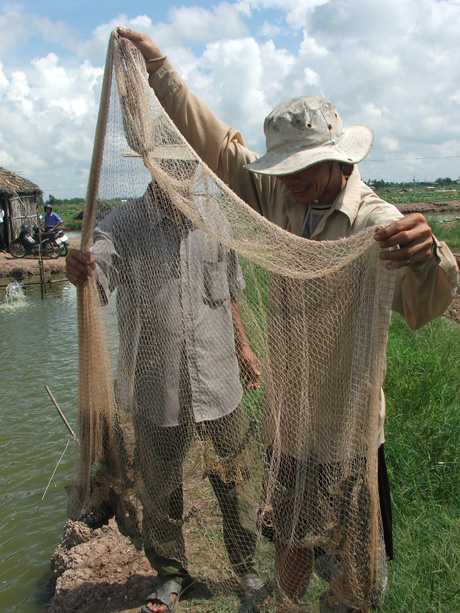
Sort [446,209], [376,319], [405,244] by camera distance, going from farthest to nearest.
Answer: [446,209] → [376,319] → [405,244]

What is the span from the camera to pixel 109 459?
7.03 feet

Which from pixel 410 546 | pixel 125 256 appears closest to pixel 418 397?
pixel 410 546

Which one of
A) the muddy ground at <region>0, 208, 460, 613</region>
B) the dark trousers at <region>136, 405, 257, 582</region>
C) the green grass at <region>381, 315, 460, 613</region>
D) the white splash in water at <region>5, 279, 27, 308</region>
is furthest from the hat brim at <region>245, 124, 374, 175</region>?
the white splash in water at <region>5, 279, 27, 308</region>

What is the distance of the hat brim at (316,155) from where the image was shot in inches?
58.7

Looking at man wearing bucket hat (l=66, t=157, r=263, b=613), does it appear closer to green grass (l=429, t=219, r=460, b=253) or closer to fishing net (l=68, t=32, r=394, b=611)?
fishing net (l=68, t=32, r=394, b=611)

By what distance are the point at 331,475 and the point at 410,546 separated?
1.12m

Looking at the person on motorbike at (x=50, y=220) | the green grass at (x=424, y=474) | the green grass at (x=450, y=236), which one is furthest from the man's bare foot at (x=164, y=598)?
the person on motorbike at (x=50, y=220)

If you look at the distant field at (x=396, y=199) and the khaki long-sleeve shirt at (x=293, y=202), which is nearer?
the khaki long-sleeve shirt at (x=293, y=202)

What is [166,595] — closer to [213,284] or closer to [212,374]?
[212,374]

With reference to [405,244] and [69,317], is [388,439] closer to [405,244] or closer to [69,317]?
[405,244]

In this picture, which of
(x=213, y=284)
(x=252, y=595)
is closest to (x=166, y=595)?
(x=252, y=595)

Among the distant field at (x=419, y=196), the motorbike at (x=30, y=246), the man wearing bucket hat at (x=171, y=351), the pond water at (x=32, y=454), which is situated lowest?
the pond water at (x=32, y=454)

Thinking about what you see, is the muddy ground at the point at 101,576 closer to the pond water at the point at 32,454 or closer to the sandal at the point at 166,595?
the sandal at the point at 166,595

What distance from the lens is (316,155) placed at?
1.51 m
